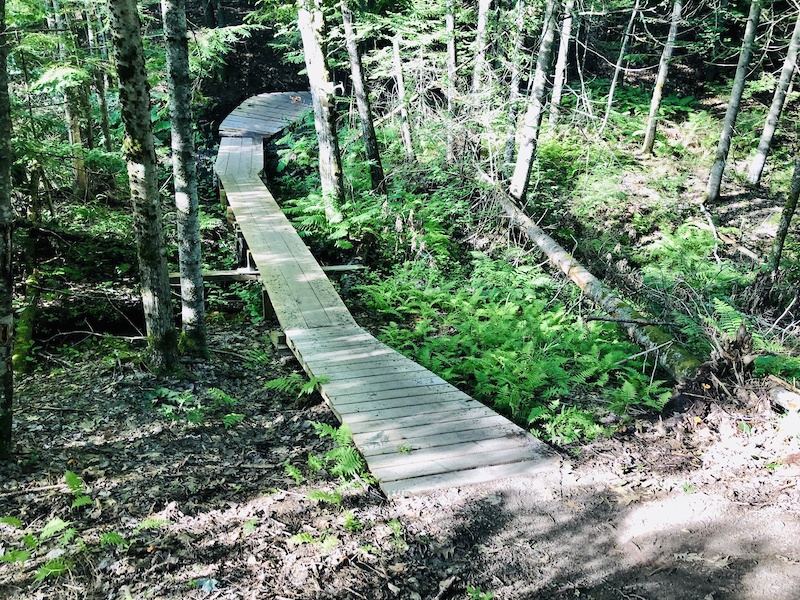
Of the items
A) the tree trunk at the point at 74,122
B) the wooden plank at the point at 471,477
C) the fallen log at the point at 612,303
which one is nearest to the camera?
the wooden plank at the point at 471,477

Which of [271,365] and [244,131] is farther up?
[244,131]

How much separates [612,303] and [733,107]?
1283 centimetres

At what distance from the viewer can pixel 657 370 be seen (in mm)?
6871

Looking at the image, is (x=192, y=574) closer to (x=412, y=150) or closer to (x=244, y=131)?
(x=412, y=150)

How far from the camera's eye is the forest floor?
346 centimetres

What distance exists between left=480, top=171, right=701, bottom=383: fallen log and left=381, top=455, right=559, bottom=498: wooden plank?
2100mm

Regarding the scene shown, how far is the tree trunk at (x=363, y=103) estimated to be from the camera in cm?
1185

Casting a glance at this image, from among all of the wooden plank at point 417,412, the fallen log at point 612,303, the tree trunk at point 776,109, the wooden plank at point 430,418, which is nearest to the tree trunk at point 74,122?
the fallen log at point 612,303

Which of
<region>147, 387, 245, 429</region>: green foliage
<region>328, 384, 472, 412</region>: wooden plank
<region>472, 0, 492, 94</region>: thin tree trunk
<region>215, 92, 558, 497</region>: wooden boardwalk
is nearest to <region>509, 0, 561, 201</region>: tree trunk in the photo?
<region>472, 0, 492, 94</region>: thin tree trunk

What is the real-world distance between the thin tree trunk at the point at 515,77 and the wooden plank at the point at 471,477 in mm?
7021

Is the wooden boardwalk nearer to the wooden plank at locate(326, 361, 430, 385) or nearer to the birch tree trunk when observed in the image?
the wooden plank at locate(326, 361, 430, 385)

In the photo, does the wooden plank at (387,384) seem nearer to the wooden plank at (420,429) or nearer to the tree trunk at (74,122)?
the wooden plank at (420,429)

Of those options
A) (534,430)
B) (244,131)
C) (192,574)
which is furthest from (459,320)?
(244,131)

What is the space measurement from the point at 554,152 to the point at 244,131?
1101 centimetres
